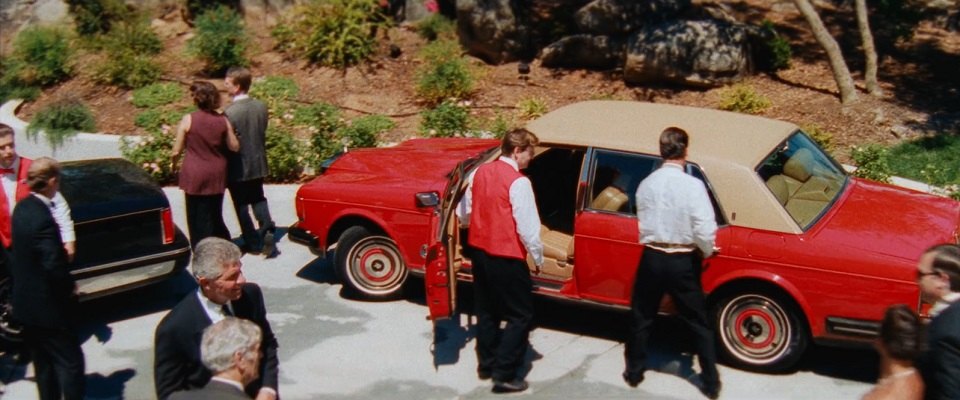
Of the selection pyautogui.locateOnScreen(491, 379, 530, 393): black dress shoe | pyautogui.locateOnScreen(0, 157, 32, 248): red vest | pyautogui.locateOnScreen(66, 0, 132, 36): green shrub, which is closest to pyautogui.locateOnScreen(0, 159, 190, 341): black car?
pyautogui.locateOnScreen(0, 157, 32, 248): red vest

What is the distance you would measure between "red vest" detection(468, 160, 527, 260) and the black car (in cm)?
268

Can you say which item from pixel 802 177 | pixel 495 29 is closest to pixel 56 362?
pixel 802 177

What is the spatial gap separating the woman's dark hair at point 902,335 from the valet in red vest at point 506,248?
267cm

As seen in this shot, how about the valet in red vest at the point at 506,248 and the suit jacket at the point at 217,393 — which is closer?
the suit jacket at the point at 217,393

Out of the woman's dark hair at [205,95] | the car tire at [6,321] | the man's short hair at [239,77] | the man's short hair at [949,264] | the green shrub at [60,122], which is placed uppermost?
the man's short hair at [239,77]

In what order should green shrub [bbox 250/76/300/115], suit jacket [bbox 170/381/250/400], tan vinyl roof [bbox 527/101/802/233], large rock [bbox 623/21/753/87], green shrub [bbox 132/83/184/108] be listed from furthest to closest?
green shrub [bbox 132/83/184/108]
green shrub [bbox 250/76/300/115]
large rock [bbox 623/21/753/87]
tan vinyl roof [bbox 527/101/802/233]
suit jacket [bbox 170/381/250/400]

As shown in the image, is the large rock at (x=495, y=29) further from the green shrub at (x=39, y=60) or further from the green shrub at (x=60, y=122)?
the green shrub at (x=39, y=60)

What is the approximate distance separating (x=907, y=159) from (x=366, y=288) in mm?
6047

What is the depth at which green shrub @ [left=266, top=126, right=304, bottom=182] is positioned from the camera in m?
12.1

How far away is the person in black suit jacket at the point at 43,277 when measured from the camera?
641 centimetres

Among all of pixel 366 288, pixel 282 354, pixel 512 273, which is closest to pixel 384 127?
pixel 366 288

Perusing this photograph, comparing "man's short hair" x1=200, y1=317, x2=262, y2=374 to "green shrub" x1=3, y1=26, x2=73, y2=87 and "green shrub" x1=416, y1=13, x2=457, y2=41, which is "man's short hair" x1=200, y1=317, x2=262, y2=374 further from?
"green shrub" x1=3, y1=26, x2=73, y2=87

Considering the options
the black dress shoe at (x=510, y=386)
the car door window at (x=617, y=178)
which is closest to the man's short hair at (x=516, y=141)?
the car door window at (x=617, y=178)

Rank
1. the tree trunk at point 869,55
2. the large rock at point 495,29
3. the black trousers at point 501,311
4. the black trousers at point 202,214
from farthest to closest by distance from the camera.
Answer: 1. the large rock at point 495,29
2. the tree trunk at point 869,55
3. the black trousers at point 202,214
4. the black trousers at point 501,311
